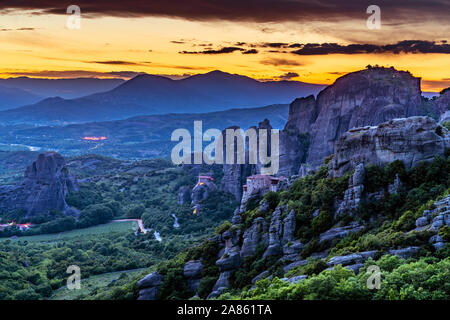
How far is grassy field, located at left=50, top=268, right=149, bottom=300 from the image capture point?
36219 millimetres

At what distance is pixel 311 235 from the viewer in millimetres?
25125

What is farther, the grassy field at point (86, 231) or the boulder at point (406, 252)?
the grassy field at point (86, 231)

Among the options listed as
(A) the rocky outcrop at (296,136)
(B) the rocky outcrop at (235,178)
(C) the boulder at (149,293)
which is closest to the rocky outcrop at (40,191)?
(B) the rocky outcrop at (235,178)

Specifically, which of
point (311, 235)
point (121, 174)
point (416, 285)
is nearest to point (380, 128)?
point (311, 235)

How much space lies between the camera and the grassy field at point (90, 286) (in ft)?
119

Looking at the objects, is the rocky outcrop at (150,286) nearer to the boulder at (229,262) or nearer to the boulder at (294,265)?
the boulder at (229,262)

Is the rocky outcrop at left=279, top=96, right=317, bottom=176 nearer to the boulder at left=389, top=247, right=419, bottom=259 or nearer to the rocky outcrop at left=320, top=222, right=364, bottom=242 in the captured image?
the rocky outcrop at left=320, top=222, right=364, bottom=242

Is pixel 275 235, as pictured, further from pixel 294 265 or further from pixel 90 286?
pixel 90 286

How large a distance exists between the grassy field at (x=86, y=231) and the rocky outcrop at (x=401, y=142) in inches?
1522

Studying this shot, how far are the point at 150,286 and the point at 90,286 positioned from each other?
1237 cm

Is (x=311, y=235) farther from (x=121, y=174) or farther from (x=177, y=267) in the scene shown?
(x=121, y=174)

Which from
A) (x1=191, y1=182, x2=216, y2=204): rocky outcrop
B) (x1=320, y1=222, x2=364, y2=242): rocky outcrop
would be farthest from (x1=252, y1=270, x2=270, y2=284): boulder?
(x1=191, y1=182, x2=216, y2=204): rocky outcrop

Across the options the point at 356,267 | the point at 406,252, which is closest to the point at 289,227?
the point at 356,267

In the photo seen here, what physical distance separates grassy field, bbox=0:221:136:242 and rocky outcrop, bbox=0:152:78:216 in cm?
586
